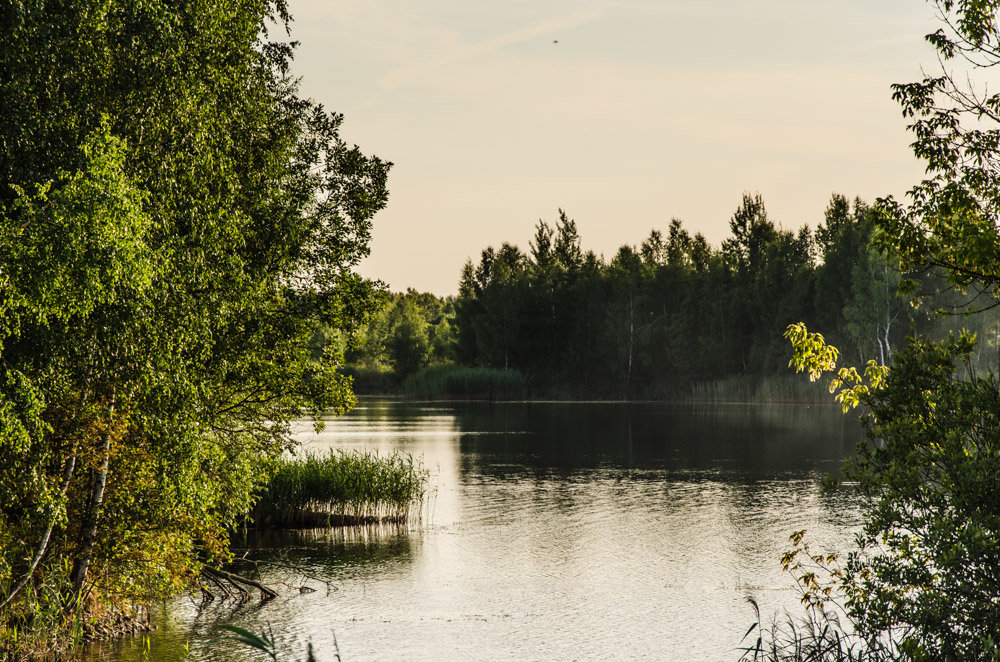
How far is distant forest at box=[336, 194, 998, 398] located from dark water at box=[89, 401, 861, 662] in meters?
50.0

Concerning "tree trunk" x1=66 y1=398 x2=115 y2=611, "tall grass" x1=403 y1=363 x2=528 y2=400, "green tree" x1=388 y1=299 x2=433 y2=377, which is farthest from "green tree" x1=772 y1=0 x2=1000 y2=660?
"green tree" x1=388 y1=299 x2=433 y2=377

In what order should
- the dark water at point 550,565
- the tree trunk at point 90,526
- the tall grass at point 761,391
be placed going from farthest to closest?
the tall grass at point 761,391 → the dark water at point 550,565 → the tree trunk at point 90,526

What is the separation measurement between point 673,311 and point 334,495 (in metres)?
87.6

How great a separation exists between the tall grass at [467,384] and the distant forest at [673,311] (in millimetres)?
1838

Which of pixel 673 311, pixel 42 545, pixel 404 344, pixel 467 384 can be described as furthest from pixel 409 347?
pixel 42 545

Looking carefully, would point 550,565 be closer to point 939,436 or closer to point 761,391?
point 939,436

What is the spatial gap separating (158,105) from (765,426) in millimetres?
52634

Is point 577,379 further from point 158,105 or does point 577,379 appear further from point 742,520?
point 158,105

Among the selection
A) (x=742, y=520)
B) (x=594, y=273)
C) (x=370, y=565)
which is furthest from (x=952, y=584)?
(x=594, y=273)

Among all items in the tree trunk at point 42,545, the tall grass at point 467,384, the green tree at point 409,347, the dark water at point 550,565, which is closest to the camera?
the tree trunk at point 42,545

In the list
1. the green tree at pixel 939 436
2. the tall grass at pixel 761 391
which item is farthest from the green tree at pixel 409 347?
the green tree at pixel 939 436

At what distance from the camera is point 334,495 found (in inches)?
1009

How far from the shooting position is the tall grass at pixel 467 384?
99.6 meters

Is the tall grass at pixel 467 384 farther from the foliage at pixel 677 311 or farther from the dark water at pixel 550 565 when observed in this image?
the dark water at pixel 550 565
